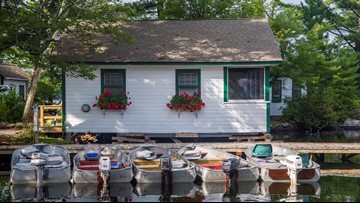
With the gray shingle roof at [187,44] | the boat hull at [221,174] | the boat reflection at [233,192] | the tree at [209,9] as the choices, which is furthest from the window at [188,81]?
the tree at [209,9]

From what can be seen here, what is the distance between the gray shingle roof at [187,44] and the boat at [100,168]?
5161mm

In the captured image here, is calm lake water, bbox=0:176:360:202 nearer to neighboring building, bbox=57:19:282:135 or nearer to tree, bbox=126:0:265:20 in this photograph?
neighboring building, bbox=57:19:282:135

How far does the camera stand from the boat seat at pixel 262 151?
1497cm

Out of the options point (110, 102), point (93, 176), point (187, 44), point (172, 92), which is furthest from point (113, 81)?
point (93, 176)

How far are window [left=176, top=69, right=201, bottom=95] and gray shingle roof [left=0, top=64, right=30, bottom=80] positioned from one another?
773 inches

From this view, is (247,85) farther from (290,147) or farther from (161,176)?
(161,176)

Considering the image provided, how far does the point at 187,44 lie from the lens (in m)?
20.1

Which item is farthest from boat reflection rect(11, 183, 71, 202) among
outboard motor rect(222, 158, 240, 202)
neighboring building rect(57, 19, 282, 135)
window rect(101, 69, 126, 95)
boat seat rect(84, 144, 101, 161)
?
window rect(101, 69, 126, 95)

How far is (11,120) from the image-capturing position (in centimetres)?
2209

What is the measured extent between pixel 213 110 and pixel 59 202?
914 centimetres

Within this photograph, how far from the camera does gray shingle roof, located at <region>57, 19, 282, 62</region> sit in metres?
18.8

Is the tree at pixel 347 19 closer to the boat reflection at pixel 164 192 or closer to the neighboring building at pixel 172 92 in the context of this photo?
the neighboring building at pixel 172 92

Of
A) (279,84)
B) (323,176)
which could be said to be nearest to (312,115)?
(279,84)

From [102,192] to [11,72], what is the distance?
27.8 metres
